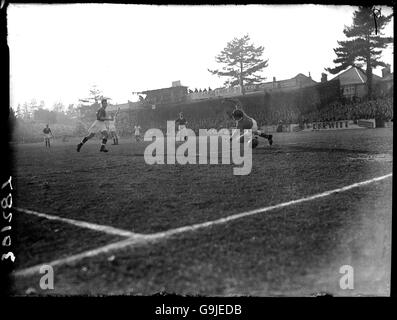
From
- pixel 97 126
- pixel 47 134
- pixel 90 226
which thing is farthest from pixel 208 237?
pixel 97 126

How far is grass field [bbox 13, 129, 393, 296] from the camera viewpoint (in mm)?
2170

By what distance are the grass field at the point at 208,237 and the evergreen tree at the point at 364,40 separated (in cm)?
149

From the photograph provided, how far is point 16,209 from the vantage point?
2.86 metres

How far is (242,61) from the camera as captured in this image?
347 centimetres

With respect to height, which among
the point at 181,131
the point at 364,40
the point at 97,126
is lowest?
the point at 181,131

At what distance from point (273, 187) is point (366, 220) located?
1227 mm

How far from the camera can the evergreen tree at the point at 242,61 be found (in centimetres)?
345

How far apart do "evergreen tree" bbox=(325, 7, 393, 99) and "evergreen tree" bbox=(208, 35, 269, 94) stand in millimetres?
883

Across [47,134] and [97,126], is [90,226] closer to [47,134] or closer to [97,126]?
[47,134]

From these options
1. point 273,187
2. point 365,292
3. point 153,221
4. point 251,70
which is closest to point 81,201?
point 153,221

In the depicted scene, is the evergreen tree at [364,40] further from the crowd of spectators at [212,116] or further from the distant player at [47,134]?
the distant player at [47,134]

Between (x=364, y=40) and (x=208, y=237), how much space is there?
3153 mm
